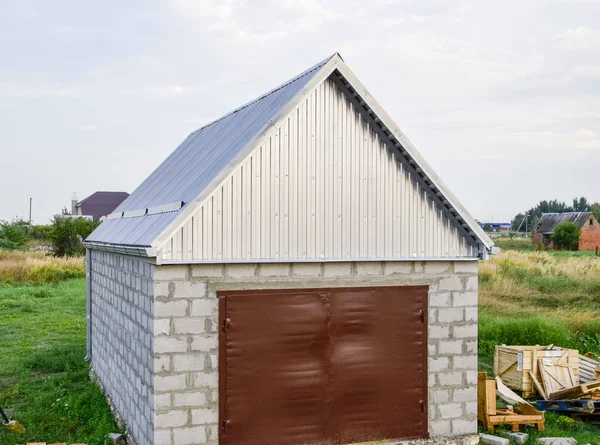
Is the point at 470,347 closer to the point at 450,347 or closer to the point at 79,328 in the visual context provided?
the point at 450,347

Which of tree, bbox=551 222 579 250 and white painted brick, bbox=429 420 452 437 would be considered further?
tree, bbox=551 222 579 250

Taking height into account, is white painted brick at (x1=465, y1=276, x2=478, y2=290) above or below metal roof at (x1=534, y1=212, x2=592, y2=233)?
below

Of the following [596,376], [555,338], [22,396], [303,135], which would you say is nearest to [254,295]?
[303,135]

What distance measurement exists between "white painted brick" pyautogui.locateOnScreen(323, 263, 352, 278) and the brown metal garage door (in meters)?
0.23

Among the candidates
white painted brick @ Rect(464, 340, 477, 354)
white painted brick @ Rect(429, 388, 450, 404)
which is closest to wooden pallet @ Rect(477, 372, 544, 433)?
white painted brick @ Rect(464, 340, 477, 354)

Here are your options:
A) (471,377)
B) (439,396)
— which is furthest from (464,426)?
(471,377)

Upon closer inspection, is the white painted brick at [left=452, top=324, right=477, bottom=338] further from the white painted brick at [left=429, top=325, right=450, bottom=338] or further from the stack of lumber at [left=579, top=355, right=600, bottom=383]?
the stack of lumber at [left=579, top=355, right=600, bottom=383]

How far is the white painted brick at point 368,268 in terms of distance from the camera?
→ 34.9 feet

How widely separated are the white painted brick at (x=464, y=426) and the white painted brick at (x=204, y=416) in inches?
148

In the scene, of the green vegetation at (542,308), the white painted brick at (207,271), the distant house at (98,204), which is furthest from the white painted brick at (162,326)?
the distant house at (98,204)

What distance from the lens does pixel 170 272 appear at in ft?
31.1

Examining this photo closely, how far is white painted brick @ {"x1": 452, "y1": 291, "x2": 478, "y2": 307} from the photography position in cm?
1117

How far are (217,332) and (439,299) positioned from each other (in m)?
3.49

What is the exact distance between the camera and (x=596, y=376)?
15438mm
